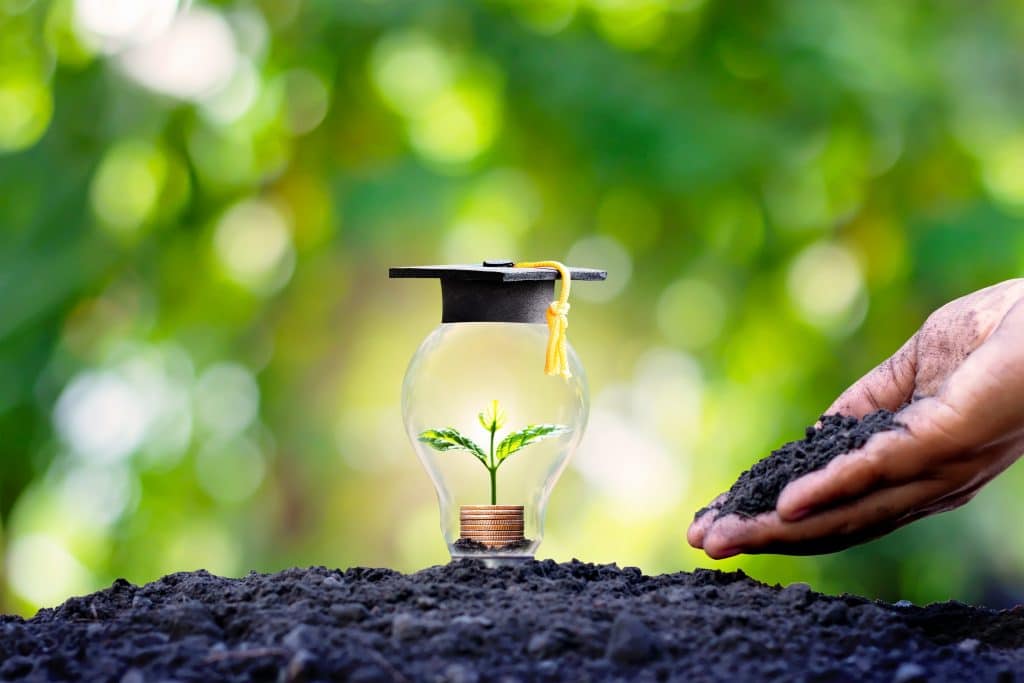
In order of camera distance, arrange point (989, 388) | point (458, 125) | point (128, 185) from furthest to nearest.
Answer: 1. point (458, 125)
2. point (128, 185)
3. point (989, 388)

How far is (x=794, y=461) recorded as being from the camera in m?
1.45

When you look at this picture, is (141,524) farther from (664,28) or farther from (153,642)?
(153,642)

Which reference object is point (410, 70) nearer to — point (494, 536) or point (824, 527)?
point (494, 536)

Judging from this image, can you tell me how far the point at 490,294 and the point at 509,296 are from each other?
3 centimetres

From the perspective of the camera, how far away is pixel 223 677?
3.22 ft

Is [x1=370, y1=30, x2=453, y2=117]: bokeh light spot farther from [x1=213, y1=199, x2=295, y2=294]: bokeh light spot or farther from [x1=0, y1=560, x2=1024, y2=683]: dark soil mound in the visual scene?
[x1=0, y1=560, x2=1024, y2=683]: dark soil mound

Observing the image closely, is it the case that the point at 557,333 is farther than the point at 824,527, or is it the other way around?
the point at 557,333

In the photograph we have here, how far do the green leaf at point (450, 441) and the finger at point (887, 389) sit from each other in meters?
0.57

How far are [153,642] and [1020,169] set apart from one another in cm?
330

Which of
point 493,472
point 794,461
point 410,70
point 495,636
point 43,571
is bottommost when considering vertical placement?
point 495,636

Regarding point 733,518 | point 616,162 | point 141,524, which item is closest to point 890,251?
point 616,162

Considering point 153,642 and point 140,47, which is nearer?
point 153,642

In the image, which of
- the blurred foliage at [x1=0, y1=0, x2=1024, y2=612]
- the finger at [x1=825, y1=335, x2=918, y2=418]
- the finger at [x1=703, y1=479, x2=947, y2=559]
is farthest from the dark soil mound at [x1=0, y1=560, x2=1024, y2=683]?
the blurred foliage at [x1=0, y1=0, x2=1024, y2=612]

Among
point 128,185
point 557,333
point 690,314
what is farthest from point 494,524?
point 128,185
